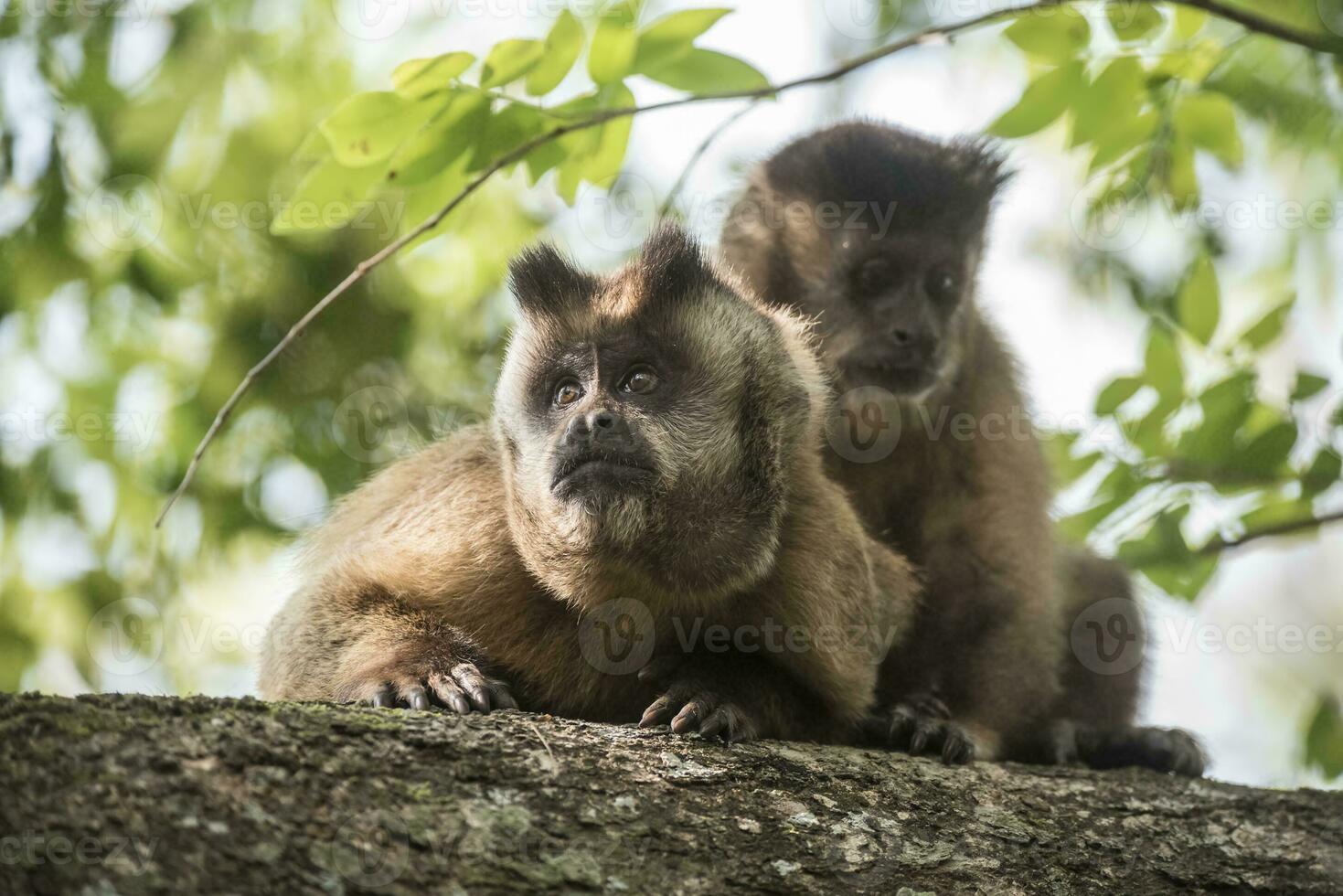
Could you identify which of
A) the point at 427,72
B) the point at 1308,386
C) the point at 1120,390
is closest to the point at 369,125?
the point at 427,72

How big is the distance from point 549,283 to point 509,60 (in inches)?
48.8

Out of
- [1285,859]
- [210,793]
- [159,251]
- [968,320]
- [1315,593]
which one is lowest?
[210,793]

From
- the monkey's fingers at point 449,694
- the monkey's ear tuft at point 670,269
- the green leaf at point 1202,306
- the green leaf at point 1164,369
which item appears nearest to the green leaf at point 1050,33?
the green leaf at point 1202,306

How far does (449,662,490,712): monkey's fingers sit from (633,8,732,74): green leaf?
108 inches

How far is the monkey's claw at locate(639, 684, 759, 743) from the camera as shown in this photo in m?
5.06

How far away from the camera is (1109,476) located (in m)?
6.91

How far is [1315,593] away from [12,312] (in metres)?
18.3

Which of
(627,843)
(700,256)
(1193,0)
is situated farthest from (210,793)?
(1193,0)

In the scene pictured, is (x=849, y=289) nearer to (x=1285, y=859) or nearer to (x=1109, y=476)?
(x=1109, y=476)

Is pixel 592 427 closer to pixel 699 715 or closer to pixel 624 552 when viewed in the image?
pixel 624 552

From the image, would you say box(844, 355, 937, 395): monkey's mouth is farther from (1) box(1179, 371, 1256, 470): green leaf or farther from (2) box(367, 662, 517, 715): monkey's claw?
(2) box(367, 662, 517, 715): monkey's claw

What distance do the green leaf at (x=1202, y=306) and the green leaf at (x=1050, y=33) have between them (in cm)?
151

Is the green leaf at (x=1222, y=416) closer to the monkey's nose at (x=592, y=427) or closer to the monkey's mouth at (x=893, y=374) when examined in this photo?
the monkey's mouth at (x=893, y=374)

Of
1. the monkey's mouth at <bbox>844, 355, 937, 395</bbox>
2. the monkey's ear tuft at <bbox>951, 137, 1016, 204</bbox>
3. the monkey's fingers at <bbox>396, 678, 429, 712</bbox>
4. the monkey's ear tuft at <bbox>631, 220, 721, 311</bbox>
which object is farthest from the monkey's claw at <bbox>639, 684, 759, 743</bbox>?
the monkey's ear tuft at <bbox>951, 137, 1016, 204</bbox>
